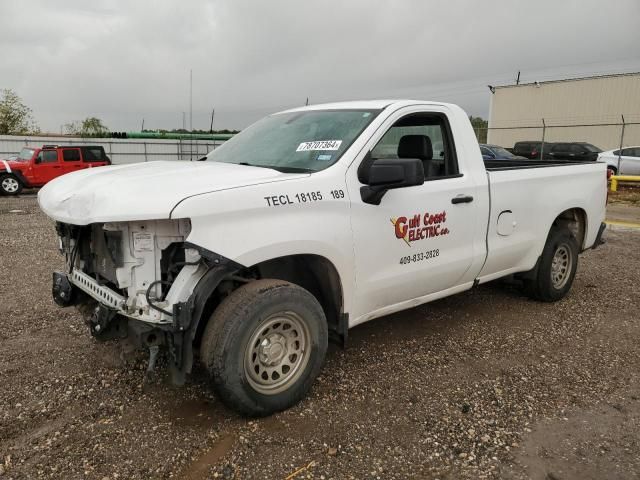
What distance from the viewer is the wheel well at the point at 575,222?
220 inches

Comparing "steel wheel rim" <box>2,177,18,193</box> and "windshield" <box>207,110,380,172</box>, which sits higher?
"windshield" <box>207,110,380,172</box>

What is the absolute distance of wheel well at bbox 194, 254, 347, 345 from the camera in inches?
131

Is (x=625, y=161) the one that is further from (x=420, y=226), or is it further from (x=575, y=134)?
(x=420, y=226)

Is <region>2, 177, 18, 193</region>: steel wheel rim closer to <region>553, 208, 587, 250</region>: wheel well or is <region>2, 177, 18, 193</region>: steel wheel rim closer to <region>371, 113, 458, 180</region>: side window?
<region>371, 113, 458, 180</region>: side window

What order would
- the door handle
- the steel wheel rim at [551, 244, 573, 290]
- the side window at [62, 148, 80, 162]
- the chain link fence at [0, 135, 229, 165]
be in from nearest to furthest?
the door handle
the steel wheel rim at [551, 244, 573, 290]
the side window at [62, 148, 80, 162]
the chain link fence at [0, 135, 229, 165]

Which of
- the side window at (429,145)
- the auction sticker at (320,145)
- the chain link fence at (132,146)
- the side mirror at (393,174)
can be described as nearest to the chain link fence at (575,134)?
the chain link fence at (132,146)

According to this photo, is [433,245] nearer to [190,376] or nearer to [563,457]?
[563,457]

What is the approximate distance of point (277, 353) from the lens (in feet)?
10.7

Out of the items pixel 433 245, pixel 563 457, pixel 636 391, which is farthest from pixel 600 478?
pixel 433 245

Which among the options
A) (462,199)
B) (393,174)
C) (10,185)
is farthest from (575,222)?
(10,185)

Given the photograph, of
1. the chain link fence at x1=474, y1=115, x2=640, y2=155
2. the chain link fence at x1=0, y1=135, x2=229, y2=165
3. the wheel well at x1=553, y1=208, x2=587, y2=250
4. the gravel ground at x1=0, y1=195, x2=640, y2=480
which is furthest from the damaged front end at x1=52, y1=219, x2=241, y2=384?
the chain link fence at x1=474, y1=115, x2=640, y2=155

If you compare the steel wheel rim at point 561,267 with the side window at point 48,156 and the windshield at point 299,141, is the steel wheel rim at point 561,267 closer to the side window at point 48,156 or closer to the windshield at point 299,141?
the windshield at point 299,141

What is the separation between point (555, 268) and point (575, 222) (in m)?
0.60

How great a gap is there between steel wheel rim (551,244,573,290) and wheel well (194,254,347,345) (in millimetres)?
2952
